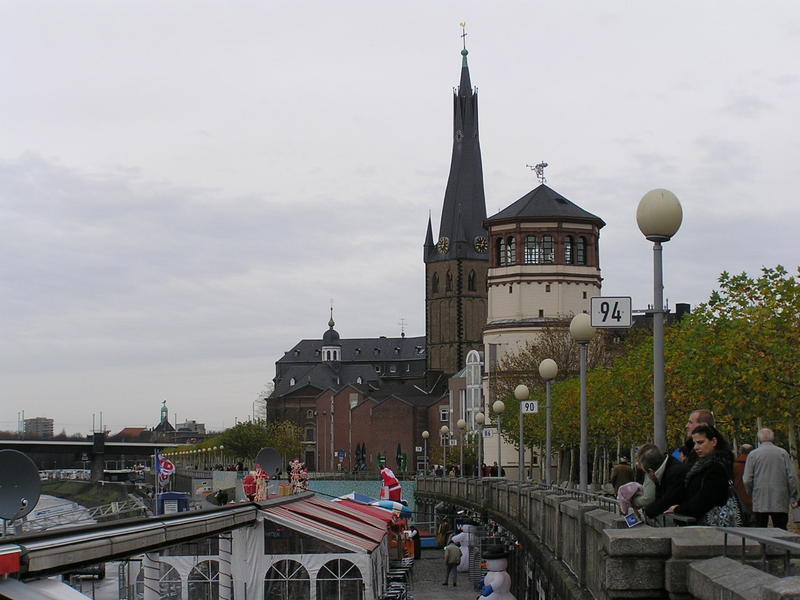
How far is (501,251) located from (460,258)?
58.0 metres

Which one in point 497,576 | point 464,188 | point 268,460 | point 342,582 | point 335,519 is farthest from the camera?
point 464,188

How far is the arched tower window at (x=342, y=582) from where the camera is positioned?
25.6m

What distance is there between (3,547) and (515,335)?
4063 inches

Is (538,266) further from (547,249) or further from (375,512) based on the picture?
(375,512)

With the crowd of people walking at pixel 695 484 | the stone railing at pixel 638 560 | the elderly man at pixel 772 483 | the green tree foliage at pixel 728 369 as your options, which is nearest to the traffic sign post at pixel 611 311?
the stone railing at pixel 638 560

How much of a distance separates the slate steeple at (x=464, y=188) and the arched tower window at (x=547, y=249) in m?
56.3

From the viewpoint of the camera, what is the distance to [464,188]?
170m

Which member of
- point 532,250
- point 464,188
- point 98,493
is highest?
point 464,188

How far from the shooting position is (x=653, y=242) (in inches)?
667

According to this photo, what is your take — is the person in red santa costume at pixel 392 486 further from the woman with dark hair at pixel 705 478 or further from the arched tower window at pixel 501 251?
the arched tower window at pixel 501 251

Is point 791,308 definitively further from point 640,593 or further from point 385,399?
point 385,399

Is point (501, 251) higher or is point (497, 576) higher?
point (501, 251)

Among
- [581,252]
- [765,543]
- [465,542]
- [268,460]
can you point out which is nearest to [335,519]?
[268,460]

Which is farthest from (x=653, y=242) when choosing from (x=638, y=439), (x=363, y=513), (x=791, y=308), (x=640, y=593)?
(x=638, y=439)
